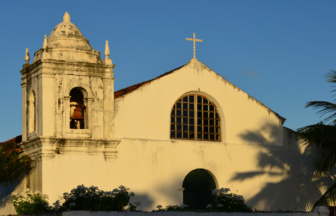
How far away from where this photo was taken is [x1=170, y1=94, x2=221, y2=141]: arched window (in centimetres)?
2248

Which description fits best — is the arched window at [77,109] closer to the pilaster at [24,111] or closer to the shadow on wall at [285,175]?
the pilaster at [24,111]

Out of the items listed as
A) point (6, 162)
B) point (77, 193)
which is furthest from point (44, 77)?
point (77, 193)

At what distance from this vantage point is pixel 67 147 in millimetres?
20047

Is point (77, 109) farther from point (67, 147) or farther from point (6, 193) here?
point (6, 193)

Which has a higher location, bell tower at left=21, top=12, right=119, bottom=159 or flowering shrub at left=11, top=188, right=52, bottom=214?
bell tower at left=21, top=12, right=119, bottom=159

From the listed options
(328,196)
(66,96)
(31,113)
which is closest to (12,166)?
(31,113)

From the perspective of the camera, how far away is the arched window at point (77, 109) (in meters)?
20.8

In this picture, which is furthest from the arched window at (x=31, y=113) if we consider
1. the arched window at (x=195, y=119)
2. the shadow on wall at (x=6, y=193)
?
the arched window at (x=195, y=119)

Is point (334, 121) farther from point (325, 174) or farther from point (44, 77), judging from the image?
point (44, 77)

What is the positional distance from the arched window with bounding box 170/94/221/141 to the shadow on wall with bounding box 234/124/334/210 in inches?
52.5

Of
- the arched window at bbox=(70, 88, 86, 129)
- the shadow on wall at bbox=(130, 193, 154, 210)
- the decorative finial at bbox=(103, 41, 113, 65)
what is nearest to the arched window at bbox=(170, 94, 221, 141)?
the shadow on wall at bbox=(130, 193, 154, 210)

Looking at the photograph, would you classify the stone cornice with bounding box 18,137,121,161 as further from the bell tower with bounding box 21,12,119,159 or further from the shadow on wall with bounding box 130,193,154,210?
the shadow on wall with bounding box 130,193,154,210

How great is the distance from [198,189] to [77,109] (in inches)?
224

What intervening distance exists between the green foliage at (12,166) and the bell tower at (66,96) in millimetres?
462
